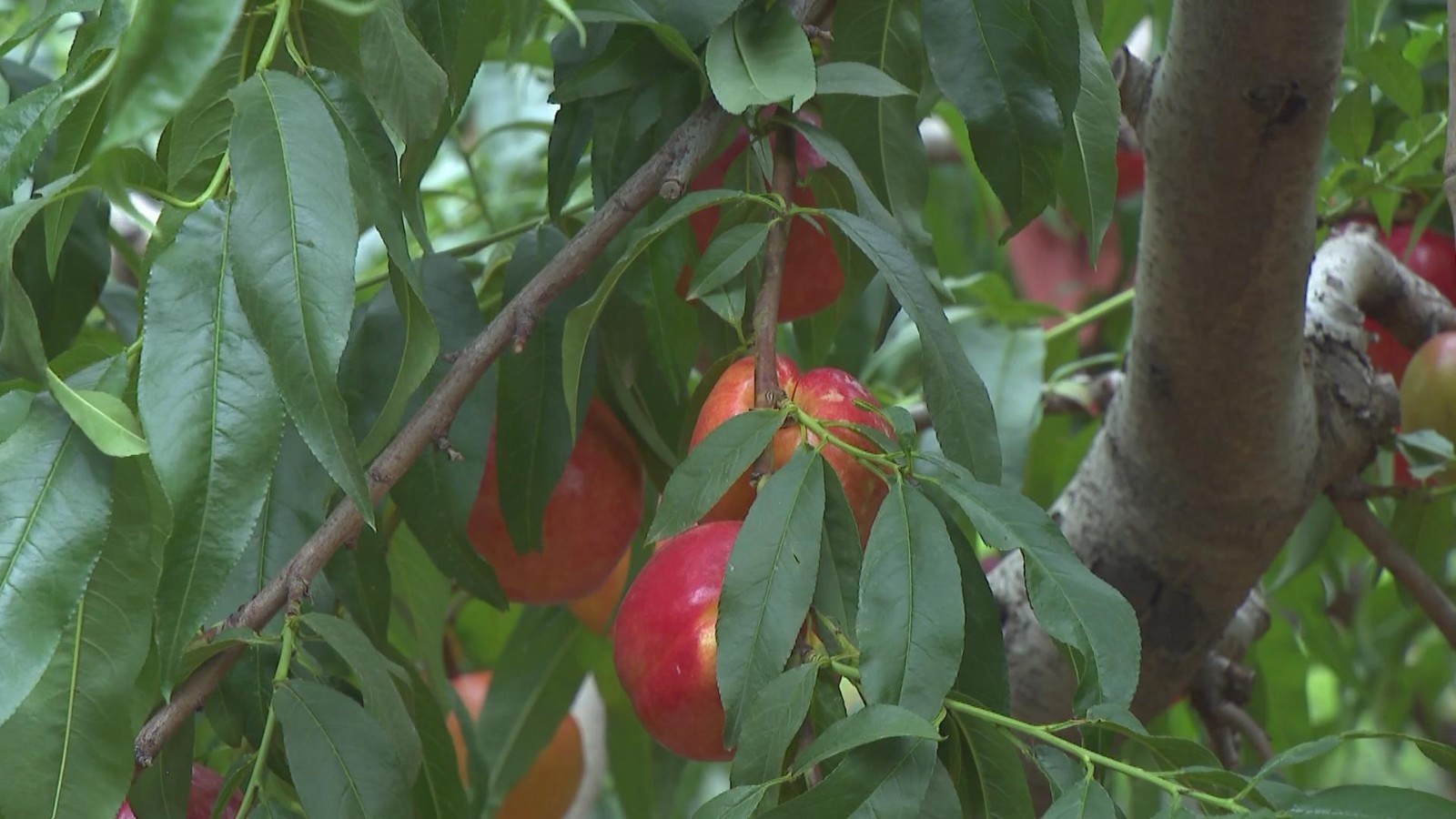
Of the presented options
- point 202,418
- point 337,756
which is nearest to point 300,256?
point 202,418

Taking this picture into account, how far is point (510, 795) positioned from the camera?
917 mm

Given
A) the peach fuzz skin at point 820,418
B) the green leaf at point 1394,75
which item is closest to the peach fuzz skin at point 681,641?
the peach fuzz skin at point 820,418

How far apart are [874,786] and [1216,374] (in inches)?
14.9

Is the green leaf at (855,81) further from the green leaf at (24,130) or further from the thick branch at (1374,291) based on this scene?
the thick branch at (1374,291)

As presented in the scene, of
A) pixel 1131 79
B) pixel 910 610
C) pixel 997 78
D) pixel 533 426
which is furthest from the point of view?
pixel 1131 79

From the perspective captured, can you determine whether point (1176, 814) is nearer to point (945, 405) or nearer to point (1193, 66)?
point (945, 405)

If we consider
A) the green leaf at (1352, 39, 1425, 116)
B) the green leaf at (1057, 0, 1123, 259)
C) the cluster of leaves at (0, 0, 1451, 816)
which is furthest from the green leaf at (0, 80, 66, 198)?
the green leaf at (1352, 39, 1425, 116)

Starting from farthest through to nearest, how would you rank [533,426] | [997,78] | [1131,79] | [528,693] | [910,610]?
1. [528,693]
2. [1131,79]
3. [533,426]
4. [997,78]
5. [910,610]

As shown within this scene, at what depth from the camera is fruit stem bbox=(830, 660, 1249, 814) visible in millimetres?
362

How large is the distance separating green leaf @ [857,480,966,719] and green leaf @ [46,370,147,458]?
0.18 metres

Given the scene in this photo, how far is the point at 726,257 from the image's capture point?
47 centimetres

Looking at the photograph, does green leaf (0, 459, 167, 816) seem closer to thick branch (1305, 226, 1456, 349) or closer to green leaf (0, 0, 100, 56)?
green leaf (0, 0, 100, 56)

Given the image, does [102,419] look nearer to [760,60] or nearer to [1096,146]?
[760,60]

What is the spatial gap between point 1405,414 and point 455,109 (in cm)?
59
